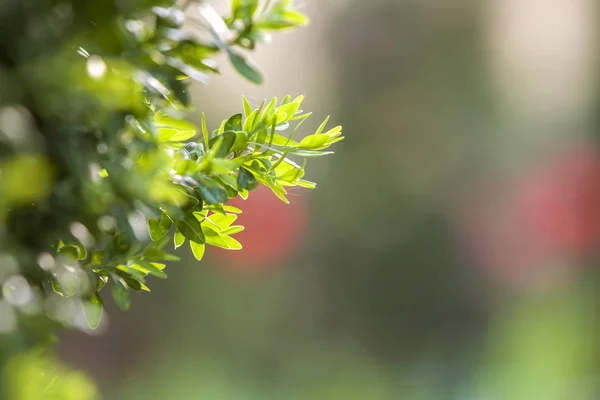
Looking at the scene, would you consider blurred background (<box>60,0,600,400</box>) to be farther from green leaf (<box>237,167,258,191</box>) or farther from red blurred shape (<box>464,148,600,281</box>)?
green leaf (<box>237,167,258,191</box>)

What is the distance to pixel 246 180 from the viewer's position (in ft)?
1.23

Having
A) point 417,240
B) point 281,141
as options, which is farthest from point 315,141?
point 417,240

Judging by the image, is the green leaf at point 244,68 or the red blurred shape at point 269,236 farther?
the red blurred shape at point 269,236

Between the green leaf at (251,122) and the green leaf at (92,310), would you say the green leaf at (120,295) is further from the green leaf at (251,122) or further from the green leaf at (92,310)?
the green leaf at (251,122)

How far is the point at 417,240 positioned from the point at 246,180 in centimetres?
312

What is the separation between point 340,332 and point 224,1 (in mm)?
3050

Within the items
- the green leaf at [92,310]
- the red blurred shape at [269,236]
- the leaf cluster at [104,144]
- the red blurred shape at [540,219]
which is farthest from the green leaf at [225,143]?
the red blurred shape at [540,219]

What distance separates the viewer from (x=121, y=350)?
10.5 ft

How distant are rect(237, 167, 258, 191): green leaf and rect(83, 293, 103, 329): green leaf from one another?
97 mm

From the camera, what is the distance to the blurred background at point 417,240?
3.22 meters

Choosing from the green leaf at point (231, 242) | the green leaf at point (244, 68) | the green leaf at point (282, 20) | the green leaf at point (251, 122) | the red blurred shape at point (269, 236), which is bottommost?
the red blurred shape at point (269, 236)

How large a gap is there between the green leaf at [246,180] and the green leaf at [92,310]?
97 millimetres

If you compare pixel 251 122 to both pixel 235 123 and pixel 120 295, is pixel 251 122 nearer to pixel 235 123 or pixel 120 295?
pixel 235 123

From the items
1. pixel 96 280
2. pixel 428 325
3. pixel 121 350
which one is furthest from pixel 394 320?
pixel 96 280
